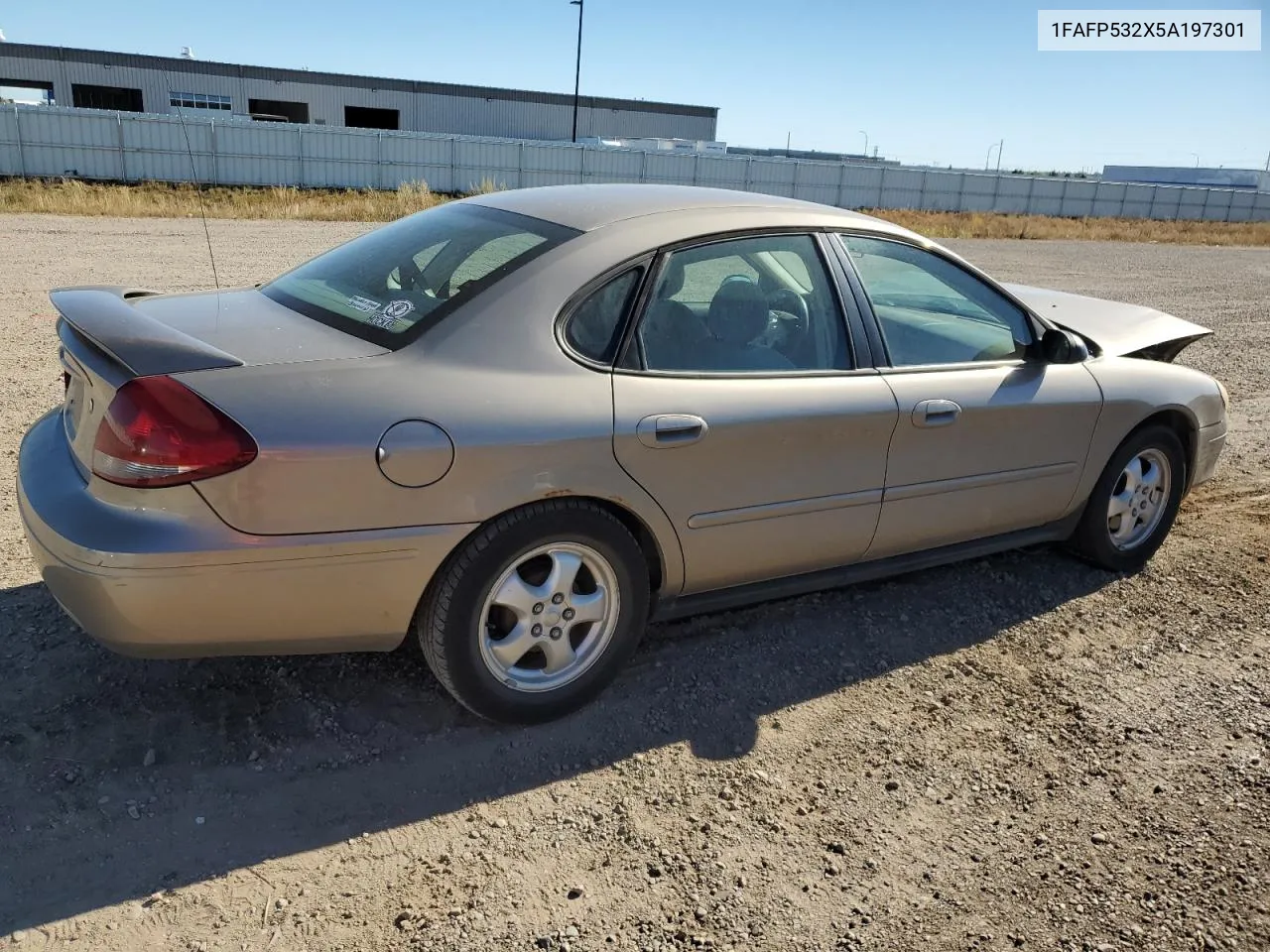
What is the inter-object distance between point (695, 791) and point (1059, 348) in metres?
2.40

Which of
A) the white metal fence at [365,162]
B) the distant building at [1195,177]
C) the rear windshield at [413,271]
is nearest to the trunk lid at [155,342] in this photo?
the rear windshield at [413,271]

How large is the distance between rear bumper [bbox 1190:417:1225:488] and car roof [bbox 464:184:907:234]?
1958mm

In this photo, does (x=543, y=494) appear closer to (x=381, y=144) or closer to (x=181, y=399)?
(x=181, y=399)

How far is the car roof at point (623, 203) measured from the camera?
343 cm

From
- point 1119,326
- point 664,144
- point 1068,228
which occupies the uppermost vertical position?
point 664,144

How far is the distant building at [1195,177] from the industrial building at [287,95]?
4619cm

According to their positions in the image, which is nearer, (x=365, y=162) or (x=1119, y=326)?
(x=1119, y=326)

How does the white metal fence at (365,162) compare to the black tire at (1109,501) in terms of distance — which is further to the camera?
the white metal fence at (365,162)

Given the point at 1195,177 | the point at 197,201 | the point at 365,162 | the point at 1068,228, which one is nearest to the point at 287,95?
the point at 365,162

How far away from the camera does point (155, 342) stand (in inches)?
107

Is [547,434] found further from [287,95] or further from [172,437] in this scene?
[287,95]

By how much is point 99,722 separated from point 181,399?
112 cm

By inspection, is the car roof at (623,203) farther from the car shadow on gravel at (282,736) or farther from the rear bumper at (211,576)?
the car shadow on gravel at (282,736)

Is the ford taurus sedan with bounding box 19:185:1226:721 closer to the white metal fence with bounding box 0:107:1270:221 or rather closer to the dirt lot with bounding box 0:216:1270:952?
the dirt lot with bounding box 0:216:1270:952
